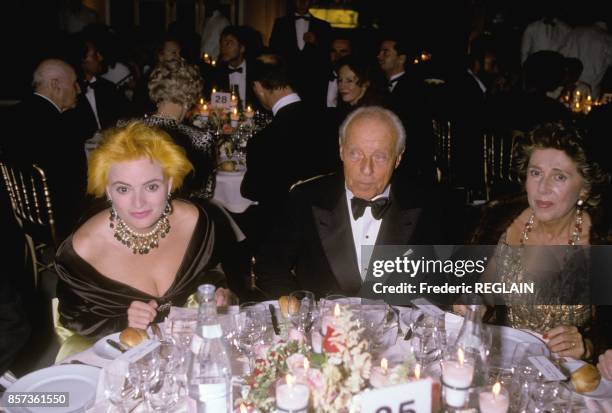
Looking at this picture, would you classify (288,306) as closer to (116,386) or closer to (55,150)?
(116,386)

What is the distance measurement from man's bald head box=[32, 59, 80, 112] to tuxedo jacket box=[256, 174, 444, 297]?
2.87m

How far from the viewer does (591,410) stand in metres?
1.54

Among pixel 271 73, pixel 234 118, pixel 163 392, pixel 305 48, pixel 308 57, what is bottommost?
pixel 163 392

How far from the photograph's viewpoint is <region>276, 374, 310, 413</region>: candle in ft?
4.19

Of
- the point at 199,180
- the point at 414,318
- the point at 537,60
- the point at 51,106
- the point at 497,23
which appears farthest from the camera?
the point at 497,23

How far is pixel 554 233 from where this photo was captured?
241 centimetres

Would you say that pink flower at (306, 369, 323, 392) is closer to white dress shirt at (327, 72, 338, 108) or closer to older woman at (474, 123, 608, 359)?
older woman at (474, 123, 608, 359)

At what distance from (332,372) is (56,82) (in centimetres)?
416

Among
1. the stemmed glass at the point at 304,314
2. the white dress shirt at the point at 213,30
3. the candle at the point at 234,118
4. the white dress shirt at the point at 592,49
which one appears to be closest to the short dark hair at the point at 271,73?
the candle at the point at 234,118

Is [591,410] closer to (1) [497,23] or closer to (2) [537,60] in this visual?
(2) [537,60]

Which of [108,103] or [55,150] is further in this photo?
[108,103]

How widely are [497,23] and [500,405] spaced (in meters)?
11.5

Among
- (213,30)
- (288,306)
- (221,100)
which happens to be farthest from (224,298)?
(213,30)

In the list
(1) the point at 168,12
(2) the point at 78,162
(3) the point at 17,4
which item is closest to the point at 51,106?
(2) the point at 78,162
